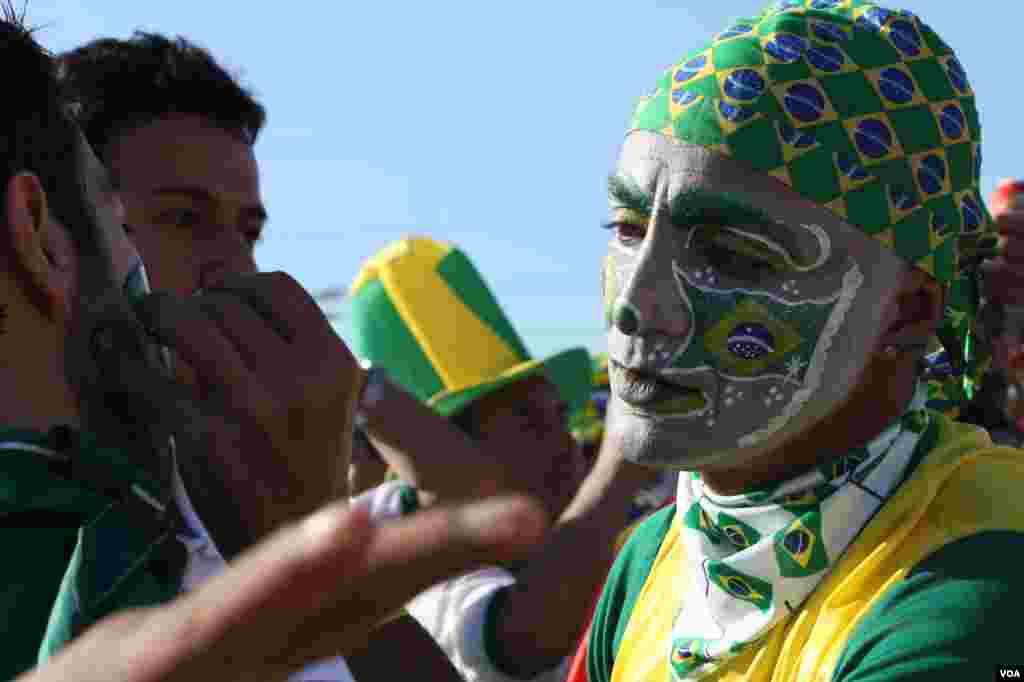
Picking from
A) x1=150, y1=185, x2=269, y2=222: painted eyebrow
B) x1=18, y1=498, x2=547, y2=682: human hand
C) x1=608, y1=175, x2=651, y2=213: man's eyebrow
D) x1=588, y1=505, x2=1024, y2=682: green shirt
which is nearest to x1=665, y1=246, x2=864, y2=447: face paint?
x1=608, y1=175, x2=651, y2=213: man's eyebrow

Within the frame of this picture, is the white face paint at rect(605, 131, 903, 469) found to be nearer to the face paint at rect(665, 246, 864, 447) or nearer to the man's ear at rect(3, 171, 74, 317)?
the face paint at rect(665, 246, 864, 447)

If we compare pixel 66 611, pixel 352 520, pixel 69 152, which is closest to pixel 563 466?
pixel 69 152

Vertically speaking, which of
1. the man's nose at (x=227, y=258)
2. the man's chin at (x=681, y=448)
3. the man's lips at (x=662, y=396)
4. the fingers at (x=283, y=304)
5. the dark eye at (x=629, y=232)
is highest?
the fingers at (x=283, y=304)

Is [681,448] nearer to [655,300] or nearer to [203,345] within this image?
[655,300]

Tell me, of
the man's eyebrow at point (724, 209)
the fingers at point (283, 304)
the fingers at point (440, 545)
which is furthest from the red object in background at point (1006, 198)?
the fingers at point (440, 545)

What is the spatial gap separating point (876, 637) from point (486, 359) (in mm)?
2894

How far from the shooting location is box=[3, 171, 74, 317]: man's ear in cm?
125

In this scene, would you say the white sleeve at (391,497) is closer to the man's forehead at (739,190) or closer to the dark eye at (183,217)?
the dark eye at (183,217)

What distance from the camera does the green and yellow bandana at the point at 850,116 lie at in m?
2.04

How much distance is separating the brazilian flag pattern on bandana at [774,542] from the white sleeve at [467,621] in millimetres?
1334

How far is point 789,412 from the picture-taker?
2.04 meters

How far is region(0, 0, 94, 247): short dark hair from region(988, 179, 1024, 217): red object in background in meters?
2.59

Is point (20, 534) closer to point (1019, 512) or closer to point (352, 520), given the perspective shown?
point (352, 520)

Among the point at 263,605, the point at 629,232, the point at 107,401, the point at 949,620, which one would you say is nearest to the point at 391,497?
the point at 629,232
